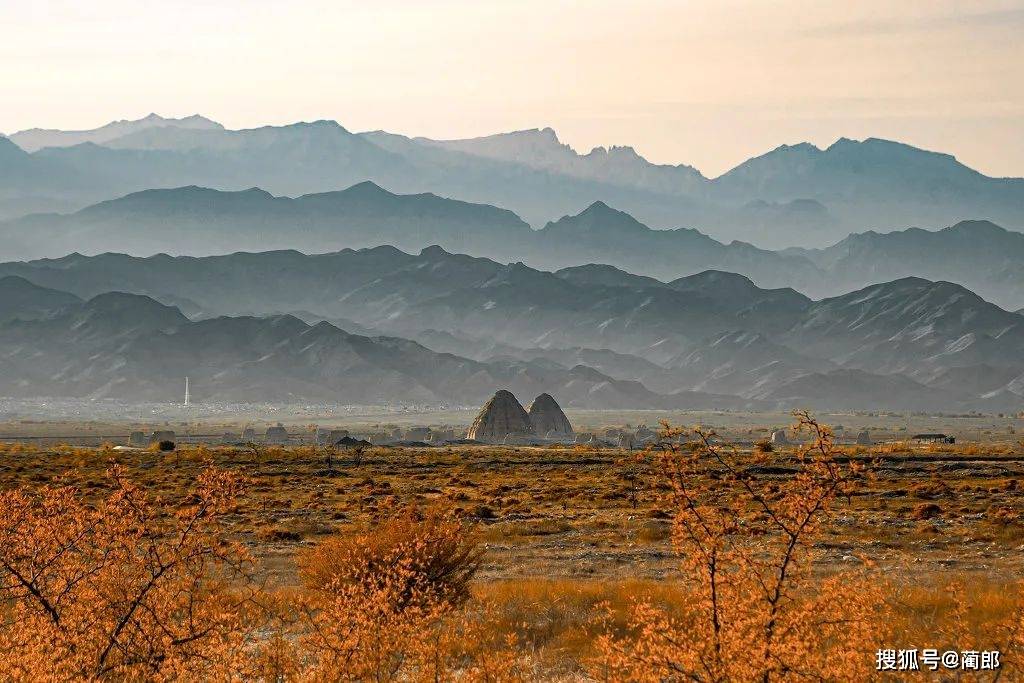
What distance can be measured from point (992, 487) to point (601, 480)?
19708 millimetres

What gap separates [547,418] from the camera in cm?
15212

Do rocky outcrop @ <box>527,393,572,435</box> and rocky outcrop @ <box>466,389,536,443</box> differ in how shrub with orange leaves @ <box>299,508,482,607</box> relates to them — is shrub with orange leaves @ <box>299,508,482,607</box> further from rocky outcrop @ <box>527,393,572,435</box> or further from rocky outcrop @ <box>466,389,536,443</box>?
rocky outcrop @ <box>527,393,572,435</box>

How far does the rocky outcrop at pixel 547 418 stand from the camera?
150500 millimetres

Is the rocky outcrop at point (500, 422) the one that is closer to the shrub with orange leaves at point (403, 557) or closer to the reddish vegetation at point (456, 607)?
the shrub with orange leaves at point (403, 557)

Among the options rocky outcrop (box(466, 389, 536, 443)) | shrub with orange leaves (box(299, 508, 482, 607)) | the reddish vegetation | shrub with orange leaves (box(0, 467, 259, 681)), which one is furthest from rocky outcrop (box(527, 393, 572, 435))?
shrub with orange leaves (box(0, 467, 259, 681))

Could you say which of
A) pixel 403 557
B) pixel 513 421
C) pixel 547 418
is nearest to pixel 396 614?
pixel 403 557

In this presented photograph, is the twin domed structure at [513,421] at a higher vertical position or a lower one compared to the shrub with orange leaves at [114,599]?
higher

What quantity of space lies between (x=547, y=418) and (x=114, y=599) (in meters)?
135

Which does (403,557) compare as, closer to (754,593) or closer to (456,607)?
(456,607)

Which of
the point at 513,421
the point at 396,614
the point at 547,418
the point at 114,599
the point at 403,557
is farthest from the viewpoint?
the point at 547,418

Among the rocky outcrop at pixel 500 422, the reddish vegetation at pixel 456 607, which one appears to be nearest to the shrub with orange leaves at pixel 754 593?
the reddish vegetation at pixel 456 607

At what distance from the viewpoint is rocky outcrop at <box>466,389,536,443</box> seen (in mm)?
141500

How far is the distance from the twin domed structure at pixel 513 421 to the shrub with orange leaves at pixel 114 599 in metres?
122

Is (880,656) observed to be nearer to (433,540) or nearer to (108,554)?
(433,540)
